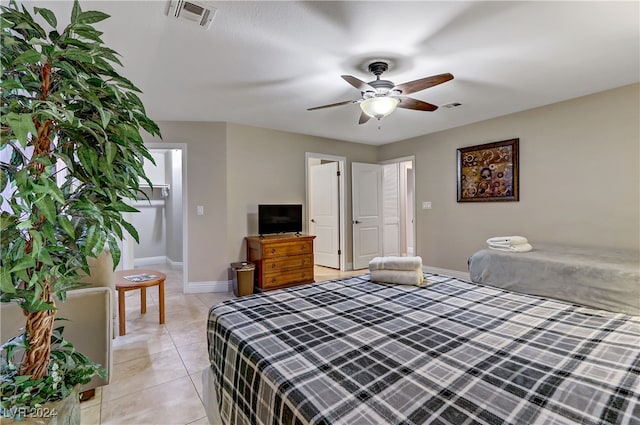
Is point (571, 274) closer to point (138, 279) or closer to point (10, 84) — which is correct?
point (10, 84)

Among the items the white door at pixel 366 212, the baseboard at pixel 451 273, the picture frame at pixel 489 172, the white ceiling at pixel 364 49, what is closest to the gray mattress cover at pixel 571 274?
the picture frame at pixel 489 172

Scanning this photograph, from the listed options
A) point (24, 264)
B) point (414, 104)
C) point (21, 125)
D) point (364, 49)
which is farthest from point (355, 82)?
point (24, 264)

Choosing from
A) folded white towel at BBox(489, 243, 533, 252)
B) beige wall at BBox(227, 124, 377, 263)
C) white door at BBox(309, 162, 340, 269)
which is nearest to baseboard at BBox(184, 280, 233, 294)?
beige wall at BBox(227, 124, 377, 263)

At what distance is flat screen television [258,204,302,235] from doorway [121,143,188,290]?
94.0 inches

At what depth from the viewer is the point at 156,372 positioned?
218 centimetres

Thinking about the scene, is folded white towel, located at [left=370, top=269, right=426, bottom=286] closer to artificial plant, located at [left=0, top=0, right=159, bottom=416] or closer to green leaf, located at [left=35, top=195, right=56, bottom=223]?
artificial plant, located at [left=0, top=0, right=159, bottom=416]

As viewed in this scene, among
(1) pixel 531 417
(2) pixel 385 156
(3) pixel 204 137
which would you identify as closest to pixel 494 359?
(1) pixel 531 417

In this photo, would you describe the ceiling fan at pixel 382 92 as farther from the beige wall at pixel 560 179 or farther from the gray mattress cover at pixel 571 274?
the beige wall at pixel 560 179

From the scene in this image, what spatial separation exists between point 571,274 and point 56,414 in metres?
3.42

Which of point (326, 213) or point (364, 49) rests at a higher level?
point (364, 49)

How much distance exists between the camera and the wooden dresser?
406cm

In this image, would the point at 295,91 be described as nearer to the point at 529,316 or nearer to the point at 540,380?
the point at 529,316

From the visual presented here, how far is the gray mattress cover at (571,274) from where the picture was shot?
90.0 inches

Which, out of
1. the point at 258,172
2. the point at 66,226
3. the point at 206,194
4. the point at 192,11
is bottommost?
the point at 66,226
